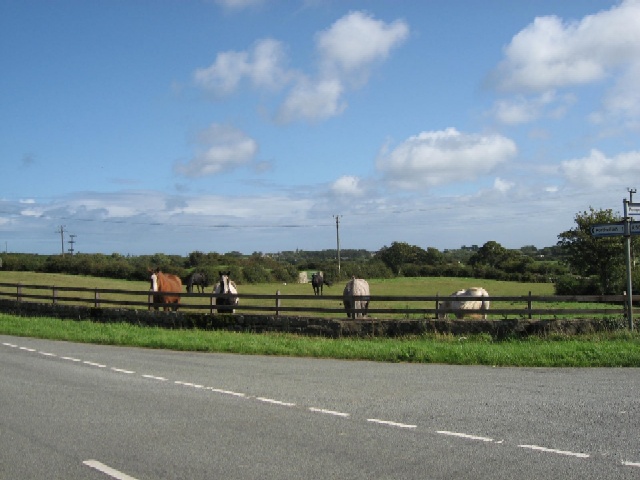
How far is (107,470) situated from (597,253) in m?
49.4

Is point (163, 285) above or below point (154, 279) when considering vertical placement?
below

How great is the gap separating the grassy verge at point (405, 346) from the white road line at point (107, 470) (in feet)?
30.3

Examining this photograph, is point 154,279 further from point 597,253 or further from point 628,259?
point 597,253

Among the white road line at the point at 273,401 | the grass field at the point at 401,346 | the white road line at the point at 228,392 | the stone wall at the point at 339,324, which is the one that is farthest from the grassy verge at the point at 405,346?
the white road line at the point at 273,401

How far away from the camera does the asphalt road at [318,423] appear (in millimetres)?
6328

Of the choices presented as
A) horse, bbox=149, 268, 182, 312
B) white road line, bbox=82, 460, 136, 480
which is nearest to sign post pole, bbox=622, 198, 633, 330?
white road line, bbox=82, 460, 136, 480

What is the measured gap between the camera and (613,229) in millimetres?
16797

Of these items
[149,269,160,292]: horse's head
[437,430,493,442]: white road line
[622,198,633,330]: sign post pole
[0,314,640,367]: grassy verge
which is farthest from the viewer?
[149,269,160,292]: horse's head

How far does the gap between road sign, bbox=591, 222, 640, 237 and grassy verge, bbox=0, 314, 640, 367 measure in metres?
2.54

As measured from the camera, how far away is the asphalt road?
249 inches

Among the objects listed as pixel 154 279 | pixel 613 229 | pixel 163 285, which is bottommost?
pixel 163 285

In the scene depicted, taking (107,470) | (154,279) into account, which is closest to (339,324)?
(154,279)

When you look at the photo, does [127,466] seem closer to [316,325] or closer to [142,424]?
[142,424]

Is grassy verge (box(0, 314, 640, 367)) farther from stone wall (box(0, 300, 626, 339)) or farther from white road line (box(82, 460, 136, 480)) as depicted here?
white road line (box(82, 460, 136, 480))
